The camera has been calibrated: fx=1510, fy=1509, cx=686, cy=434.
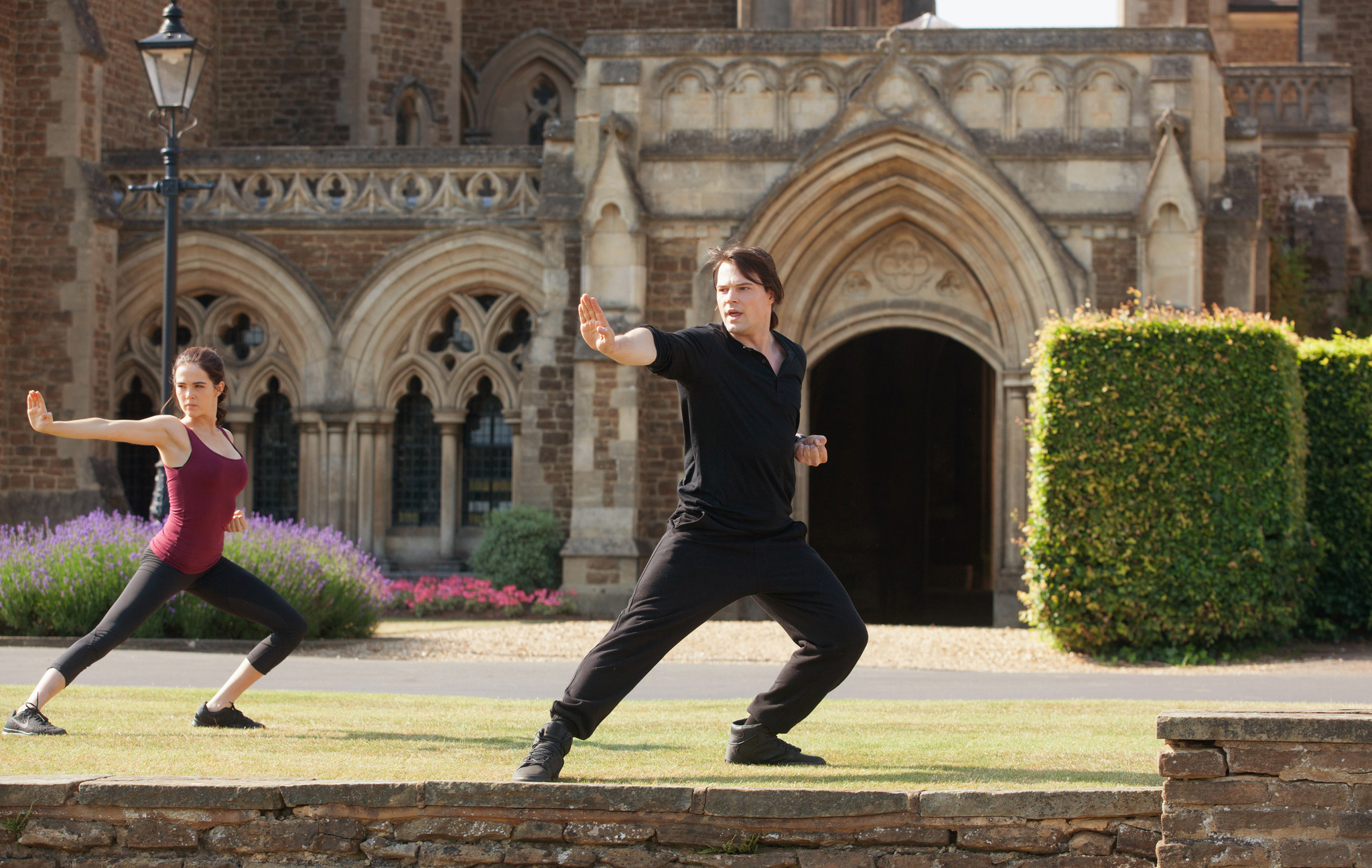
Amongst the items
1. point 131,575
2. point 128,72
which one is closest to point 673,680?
point 131,575

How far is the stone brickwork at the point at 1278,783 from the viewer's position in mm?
4504

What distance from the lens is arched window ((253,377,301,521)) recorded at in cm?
1744

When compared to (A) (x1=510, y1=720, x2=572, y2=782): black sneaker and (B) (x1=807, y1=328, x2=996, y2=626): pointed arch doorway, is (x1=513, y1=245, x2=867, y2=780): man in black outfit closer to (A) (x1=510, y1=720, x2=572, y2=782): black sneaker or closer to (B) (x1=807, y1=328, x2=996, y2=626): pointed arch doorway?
(A) (x1=510, y1=720, x2=572, y2=782): black sneaker

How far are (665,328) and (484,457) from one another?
10.4 ft

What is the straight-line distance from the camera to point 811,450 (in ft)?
15.5

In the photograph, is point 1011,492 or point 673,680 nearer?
point 673,680

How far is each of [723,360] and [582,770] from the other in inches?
54.5

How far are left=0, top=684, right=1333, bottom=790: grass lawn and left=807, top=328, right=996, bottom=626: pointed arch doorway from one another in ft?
44.5

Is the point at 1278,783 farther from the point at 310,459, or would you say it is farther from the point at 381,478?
the point at 310,459

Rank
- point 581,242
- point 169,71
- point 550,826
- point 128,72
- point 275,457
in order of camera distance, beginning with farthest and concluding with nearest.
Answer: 1. point 128,72
2. point 275,457
3. point 581,242
4. point 169,71
5. point 550,826

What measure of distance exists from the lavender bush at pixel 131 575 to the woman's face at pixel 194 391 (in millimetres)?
5038

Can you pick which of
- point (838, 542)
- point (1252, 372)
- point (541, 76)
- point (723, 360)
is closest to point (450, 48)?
point (541, 76)

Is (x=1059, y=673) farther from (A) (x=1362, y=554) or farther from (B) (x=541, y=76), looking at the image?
(B) (x=541, y=76)

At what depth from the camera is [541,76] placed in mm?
23969
